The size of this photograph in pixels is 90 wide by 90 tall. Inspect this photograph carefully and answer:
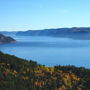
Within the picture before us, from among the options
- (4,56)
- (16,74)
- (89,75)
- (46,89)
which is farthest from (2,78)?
(89,75)

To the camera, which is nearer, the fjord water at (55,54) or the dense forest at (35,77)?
the dense forest at (35,77)

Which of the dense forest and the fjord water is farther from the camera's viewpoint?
the fjord water

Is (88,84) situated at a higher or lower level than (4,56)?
Result: lower

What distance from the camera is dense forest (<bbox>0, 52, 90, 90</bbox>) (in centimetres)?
1087

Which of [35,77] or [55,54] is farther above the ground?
[35,77]

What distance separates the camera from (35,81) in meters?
11.4

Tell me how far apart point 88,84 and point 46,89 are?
7.92ft

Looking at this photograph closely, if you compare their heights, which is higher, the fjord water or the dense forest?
the dense forest

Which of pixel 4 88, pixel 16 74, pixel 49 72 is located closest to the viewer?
pixel 4 88

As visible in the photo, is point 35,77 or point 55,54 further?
point 55,54

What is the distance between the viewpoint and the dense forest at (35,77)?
10867mm

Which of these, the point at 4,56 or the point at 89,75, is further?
the point at 4,56

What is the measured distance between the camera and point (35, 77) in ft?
39.1

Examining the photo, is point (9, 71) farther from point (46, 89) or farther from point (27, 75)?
point (46, 89)
